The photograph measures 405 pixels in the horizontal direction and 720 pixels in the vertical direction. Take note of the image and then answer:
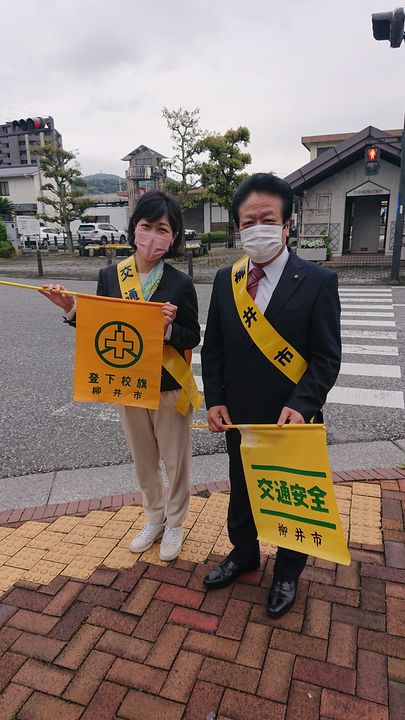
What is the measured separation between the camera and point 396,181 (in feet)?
57.6

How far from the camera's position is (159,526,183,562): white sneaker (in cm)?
260

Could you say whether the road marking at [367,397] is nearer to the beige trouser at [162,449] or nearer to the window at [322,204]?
the beige trouser at [162,449]

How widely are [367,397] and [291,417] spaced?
3591mm

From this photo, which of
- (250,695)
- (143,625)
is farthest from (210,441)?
(250,695)

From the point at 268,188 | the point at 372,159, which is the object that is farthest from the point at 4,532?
the point at 372,159

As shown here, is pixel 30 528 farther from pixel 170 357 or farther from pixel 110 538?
pixel 170 357

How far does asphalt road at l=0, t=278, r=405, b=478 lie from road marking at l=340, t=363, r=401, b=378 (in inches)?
0.5

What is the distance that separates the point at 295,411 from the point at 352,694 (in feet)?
3.64

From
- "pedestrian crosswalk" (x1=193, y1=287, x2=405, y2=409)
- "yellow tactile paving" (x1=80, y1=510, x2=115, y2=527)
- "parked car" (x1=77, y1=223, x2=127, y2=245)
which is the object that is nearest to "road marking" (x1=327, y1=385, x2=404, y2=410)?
"pedestrian crosswalk" (x1=193, y1=287, x2=405, y2=409)

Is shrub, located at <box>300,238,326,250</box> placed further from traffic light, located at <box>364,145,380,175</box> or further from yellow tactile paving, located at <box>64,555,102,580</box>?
yellow tactile paving, located at <box>64,555,102,580</box>

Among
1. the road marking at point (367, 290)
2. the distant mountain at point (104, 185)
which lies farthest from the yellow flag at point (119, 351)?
the distant mountain at point (104, 185)

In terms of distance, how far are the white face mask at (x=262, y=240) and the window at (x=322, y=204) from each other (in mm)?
18162

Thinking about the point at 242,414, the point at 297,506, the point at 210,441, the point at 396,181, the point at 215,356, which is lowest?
the point at 210,441

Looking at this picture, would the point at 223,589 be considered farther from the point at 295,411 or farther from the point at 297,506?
the point at 295,411
